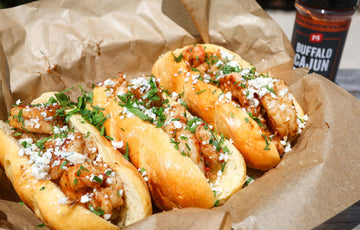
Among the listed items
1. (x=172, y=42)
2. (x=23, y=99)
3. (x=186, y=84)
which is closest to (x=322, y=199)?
(x=186, y=84)

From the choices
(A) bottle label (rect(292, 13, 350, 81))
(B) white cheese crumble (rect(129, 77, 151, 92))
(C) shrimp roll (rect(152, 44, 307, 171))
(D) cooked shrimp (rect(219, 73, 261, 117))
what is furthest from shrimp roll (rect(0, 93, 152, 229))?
(A) bottle label (rect(292, 13, 350, 81))

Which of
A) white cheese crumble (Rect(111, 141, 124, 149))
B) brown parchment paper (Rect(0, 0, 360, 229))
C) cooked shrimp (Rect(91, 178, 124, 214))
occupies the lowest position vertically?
white cheese crumble (Rect(111, 141, 124, 149))

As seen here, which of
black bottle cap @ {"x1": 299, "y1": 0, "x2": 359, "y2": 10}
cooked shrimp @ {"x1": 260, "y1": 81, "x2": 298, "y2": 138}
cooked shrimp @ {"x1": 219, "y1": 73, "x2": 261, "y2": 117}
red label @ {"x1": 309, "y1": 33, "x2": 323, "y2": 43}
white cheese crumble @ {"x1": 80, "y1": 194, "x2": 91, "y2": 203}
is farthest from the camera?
red label @ {"x1": 309, "y1": 33, "x2": 323, "y2": 43}

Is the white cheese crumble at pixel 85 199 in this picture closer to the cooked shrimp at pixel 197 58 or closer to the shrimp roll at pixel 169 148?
the shrimp roll at pixel 169 148

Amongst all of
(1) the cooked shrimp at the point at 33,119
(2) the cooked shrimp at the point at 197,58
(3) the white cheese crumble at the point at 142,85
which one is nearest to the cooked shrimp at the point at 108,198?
(1) the cooked shrimp at the point at 33,119

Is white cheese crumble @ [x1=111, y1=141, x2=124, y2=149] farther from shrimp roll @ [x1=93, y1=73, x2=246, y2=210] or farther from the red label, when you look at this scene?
the red label

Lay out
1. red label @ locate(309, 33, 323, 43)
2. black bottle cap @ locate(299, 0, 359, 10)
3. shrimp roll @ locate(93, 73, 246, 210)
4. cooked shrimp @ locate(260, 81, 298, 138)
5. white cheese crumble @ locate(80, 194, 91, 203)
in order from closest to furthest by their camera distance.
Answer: white cheese crumble @ locate(80, 194, 91, 203)
shrimp roll @ locate(93, 73, 246, 210)
cooked shrimp @ locate(260, 81, 298, 138)
black bottle cap @ locate(299, 0, 359, 10)
red label @ locate(309, 33, 323, 43)

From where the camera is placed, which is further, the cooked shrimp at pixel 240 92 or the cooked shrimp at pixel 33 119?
the cooked shrimp at pixel 240 92

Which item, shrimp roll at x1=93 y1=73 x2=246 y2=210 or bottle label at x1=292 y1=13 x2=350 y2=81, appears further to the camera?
bottle label at x1=292 y1=13 x2=350 y2=81
